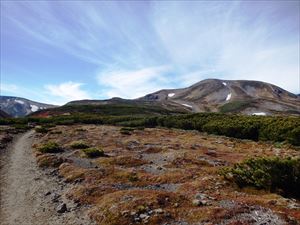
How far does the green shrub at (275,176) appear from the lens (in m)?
19.6

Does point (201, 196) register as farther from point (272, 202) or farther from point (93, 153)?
point (93, 153)

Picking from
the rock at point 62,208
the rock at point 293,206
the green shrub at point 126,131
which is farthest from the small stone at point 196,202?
the green shrub at point 126,131

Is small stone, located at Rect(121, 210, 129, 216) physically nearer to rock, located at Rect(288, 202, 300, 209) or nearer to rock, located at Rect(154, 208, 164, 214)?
rock, located at Rect(154, 208, 164, 214)

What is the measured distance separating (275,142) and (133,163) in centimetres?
2594

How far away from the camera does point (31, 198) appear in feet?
66.8

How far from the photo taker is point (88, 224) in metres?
16.1

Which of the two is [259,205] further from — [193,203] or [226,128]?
[226,128]

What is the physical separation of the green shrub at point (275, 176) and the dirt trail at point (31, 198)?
1012 centimetres

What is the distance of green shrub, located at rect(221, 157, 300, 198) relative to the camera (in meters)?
19.6

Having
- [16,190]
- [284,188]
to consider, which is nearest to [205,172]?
[284,188]

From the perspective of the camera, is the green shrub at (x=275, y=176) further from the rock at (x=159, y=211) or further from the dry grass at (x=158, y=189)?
the rock at (x=159, y=211)

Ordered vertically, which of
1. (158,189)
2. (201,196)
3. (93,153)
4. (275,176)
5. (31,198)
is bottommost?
(31,198)

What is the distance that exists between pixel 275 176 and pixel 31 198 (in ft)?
46.7

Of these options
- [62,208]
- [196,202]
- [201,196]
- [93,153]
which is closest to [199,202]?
[196,202]
